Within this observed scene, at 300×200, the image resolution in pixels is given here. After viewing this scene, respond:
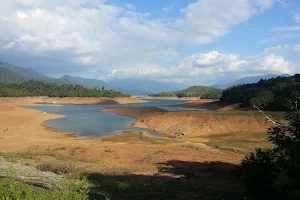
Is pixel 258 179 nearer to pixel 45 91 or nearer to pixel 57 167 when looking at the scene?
pixel 57 167

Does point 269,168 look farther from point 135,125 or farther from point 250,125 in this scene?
point 135,125

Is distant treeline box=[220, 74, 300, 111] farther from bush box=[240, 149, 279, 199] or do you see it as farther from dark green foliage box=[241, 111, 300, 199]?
bush box=[240, 149, 279, 199]

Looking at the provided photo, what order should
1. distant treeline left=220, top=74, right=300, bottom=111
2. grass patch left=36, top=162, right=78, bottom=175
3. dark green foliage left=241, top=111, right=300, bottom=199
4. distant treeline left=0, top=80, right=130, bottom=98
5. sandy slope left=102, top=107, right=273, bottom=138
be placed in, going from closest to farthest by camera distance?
1. dark green foliage left=241, top=111, right=300, bottom=199
2. grass patch left=36, top=162, right=78, bottom=175
3. sandy slope left=102, top=107, right=273, bottom=138
4. distant treeline left=220, top=74, right=300, bottom=111
5. distant treeline left=0, top=80, right=130, bottom=98

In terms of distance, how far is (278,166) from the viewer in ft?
34.2

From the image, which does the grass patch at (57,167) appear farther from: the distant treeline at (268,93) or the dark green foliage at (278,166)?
the distant treeline at (268,93)

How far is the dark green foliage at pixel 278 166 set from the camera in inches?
380

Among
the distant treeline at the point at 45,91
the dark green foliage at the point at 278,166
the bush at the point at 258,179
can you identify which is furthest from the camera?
the distant treeline at the point at 45,91

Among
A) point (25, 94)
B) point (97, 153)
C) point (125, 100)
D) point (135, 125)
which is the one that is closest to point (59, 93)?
point (25, 94)

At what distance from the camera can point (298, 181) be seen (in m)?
9.13

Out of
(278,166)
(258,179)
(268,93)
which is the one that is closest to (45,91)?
(268,93)

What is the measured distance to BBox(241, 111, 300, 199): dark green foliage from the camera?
31.6 ft

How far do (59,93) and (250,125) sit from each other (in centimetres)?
11721

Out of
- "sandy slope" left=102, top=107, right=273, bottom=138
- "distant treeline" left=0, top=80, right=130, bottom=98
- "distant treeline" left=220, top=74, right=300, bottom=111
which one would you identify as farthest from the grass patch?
"distant treeline" left=0, top=80, right=130, bottom=98

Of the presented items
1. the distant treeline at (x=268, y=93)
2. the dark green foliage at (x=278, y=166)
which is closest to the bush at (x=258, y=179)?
the dark green foliage at (x=278, y=166)
